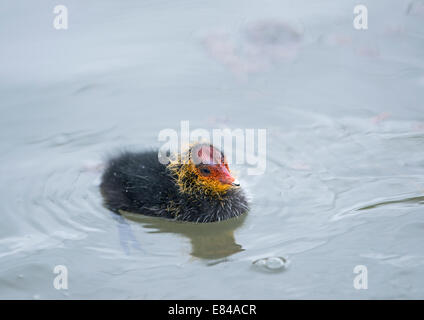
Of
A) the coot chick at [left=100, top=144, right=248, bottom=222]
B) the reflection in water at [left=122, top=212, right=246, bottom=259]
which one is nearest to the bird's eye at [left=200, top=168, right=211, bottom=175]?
the coot chick at [left=100, top=144, right=248, bottom=222]

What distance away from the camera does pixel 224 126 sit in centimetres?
716

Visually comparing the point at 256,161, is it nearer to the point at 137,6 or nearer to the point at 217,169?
the point at 217,169

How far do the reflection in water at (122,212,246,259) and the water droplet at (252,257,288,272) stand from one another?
1.09 feet

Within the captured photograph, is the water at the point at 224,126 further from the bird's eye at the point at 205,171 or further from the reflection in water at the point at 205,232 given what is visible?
the bird's eye at the point at 205,171

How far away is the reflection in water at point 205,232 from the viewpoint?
5133 millimetres

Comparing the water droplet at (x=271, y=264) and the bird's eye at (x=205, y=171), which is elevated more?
the bird's eye at (x=205, y=171)

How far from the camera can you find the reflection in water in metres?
5.13

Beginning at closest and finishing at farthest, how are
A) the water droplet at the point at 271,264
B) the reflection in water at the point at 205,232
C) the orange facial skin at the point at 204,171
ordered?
1. the water droplet at the point at 271,264
2. the reflection in water at the point at 205,232
3. the orange facial skin at the point at 204,171

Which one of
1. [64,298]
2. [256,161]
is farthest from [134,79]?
[64,298]

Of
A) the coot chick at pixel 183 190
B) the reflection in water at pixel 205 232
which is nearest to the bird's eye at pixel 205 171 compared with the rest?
the coot chick at pixel 183 190

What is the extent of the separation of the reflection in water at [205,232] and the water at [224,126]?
0.07 ft

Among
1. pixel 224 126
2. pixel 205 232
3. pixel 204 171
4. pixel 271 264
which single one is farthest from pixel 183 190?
pixel 224 126

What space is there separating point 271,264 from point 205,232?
102 centimetres
